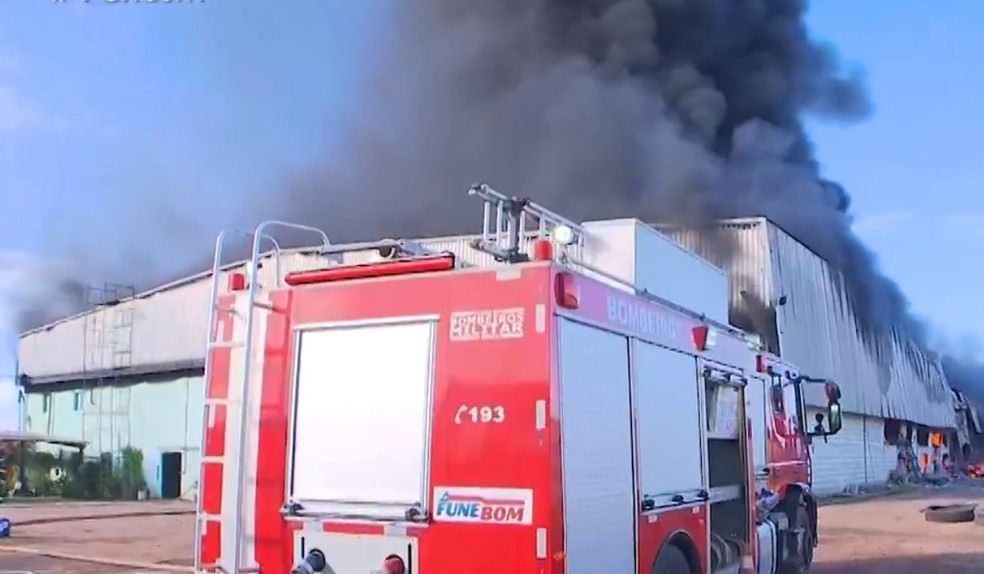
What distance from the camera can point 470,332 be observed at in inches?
217

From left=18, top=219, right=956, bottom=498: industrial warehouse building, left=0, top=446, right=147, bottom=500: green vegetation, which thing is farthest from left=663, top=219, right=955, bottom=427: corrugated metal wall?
left=0, top=446, right=147, bottom=500: green vegetation

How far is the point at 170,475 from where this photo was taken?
106 ft

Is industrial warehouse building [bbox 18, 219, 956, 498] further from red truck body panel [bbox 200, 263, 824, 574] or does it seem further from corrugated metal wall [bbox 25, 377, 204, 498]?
red truck body panel [bbox 200, 263, 824, 574]

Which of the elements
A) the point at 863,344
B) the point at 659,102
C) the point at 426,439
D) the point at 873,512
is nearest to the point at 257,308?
the point at 426,439

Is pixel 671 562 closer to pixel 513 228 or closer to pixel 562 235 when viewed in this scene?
pixel 562 235

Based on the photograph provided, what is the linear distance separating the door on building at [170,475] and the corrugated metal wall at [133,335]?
307 cm

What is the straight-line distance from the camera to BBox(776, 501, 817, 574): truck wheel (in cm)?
1062

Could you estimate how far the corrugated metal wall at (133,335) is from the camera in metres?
32.8

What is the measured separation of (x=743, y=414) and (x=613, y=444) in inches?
118

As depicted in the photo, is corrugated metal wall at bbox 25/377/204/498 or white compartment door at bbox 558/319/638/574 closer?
white compartment door at bbox 558/319/638/574

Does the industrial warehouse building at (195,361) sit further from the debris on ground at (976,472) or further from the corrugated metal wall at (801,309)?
the debris on ground at (976,472)

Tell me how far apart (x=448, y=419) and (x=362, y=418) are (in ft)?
1.96

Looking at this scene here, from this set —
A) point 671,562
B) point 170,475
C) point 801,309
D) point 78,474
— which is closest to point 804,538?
point 671,562

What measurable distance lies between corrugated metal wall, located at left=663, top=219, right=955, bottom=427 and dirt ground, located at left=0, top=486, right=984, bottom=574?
5056 mm
